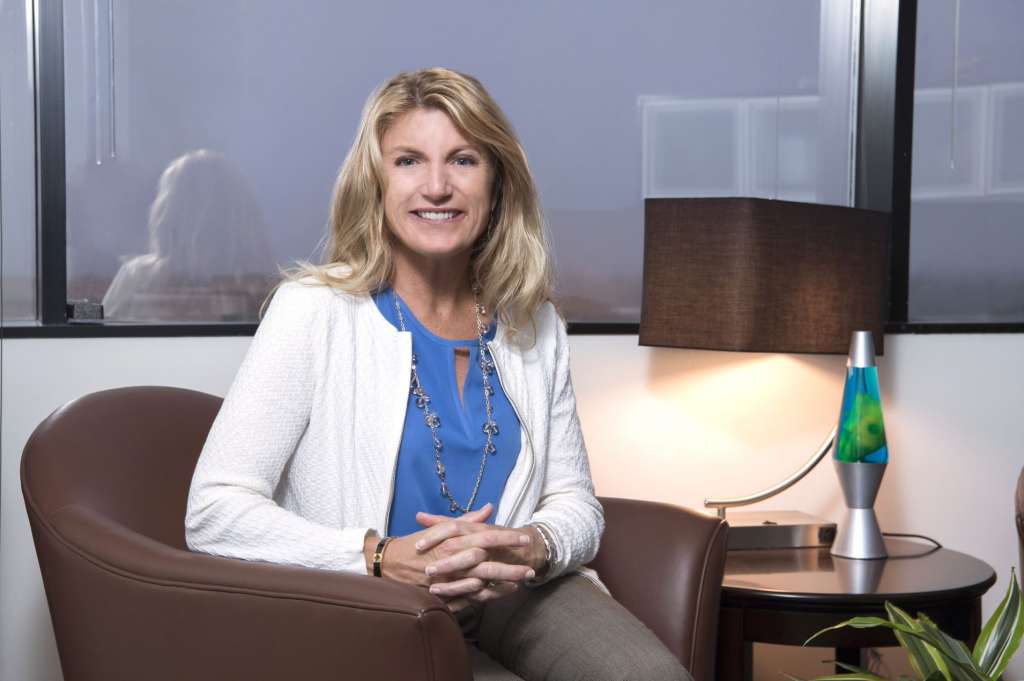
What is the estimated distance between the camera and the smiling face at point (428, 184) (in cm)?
186

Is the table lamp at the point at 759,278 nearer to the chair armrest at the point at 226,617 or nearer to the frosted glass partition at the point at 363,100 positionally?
the frosted glass partition at the point at 363,100

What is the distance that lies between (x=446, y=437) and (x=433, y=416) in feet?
0.13

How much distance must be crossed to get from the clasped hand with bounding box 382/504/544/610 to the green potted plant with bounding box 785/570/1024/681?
0.45 metres

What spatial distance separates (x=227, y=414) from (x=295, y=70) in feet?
3.42

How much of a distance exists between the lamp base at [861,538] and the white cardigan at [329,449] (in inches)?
25.0

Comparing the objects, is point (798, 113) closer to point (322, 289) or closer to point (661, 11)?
point (661, 11)

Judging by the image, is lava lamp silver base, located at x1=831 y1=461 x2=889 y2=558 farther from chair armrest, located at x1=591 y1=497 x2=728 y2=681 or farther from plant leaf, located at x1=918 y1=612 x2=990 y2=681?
plant leaf, located at x1=918 y1=612 x2=990 y2=681

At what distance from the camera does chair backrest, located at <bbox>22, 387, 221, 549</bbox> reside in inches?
66.2

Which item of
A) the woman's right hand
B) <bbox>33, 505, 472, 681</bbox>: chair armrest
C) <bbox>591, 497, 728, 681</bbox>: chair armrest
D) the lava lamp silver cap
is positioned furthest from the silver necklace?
the lava lamp silver cap

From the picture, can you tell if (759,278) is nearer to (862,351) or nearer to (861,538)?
(862,351)

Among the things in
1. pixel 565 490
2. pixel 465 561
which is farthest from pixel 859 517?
pixel 465 561

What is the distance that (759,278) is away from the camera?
2.20 metres

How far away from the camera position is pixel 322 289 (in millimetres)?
1805

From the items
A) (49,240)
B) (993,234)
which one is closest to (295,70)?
(49,240)
